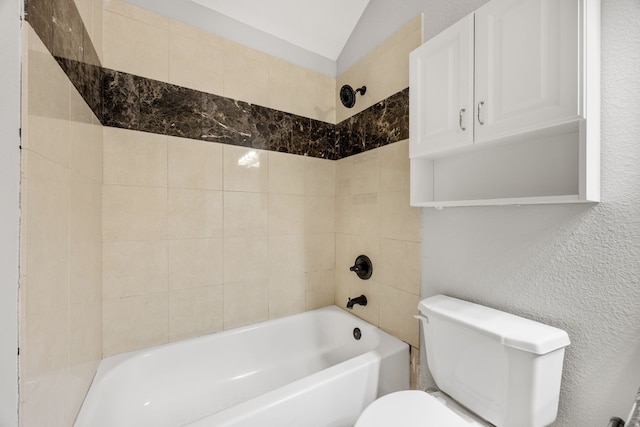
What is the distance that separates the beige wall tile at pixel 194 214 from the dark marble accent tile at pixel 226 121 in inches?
13.9

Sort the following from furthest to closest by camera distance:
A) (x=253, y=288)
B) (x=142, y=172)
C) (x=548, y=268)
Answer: (x=253, y=288) → (x=142, y=172) → (x=548, y=268)

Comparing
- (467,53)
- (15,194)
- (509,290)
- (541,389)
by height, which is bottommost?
(541,389)

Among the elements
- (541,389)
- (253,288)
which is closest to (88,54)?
(253,288)

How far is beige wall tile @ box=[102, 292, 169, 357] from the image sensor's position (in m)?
1.34

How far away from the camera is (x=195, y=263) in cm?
155

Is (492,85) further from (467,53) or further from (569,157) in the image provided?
(569,157)

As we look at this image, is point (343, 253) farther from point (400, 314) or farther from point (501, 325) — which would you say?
point (501, 325)

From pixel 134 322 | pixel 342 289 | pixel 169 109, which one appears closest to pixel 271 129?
pixel 169 109

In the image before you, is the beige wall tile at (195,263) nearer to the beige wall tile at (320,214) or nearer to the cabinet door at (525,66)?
the beige wall tile at (320,214)

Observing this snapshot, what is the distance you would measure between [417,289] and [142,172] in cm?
162

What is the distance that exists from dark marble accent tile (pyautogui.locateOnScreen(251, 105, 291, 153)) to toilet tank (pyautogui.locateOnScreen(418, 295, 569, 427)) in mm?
1348

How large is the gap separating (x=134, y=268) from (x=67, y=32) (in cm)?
105

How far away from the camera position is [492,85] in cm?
97

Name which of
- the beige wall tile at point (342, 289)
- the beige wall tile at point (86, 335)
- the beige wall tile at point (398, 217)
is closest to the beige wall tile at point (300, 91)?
the beige wall tile at point (398, 217)
